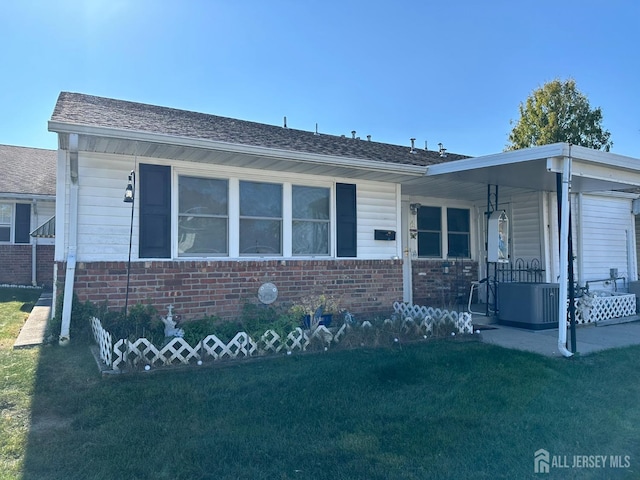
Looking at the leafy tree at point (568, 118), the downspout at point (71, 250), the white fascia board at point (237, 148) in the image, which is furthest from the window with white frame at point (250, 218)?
the leafy tree at point (568, 118)

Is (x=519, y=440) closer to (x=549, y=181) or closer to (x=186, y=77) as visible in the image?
(x=549, y=181)

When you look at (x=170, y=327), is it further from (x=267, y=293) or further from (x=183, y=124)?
(x=183, y=124)

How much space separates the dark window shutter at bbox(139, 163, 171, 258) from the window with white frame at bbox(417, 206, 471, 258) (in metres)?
6.32

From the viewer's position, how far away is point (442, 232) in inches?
452

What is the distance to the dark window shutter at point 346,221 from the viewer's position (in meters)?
8.55

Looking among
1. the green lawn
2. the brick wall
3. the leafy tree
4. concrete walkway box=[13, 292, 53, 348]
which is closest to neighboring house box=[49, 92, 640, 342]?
concrete walkway box=[13, 292, 53, 348]

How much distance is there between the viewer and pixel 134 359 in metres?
5.25

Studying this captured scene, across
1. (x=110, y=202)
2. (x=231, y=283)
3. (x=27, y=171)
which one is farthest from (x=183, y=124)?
(x=27, y=171)

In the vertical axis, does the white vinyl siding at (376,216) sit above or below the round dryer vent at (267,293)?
above

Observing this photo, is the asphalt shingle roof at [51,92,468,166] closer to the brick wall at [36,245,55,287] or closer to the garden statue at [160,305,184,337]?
the garden statue at [160,305,184,337]

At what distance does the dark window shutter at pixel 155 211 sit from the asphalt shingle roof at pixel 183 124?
69 centimetres

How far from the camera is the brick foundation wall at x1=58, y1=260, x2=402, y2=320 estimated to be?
6.67 m

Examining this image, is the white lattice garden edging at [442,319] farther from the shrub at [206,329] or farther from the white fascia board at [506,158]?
the shrub at [206,329]

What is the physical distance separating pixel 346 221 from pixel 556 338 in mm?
4171
